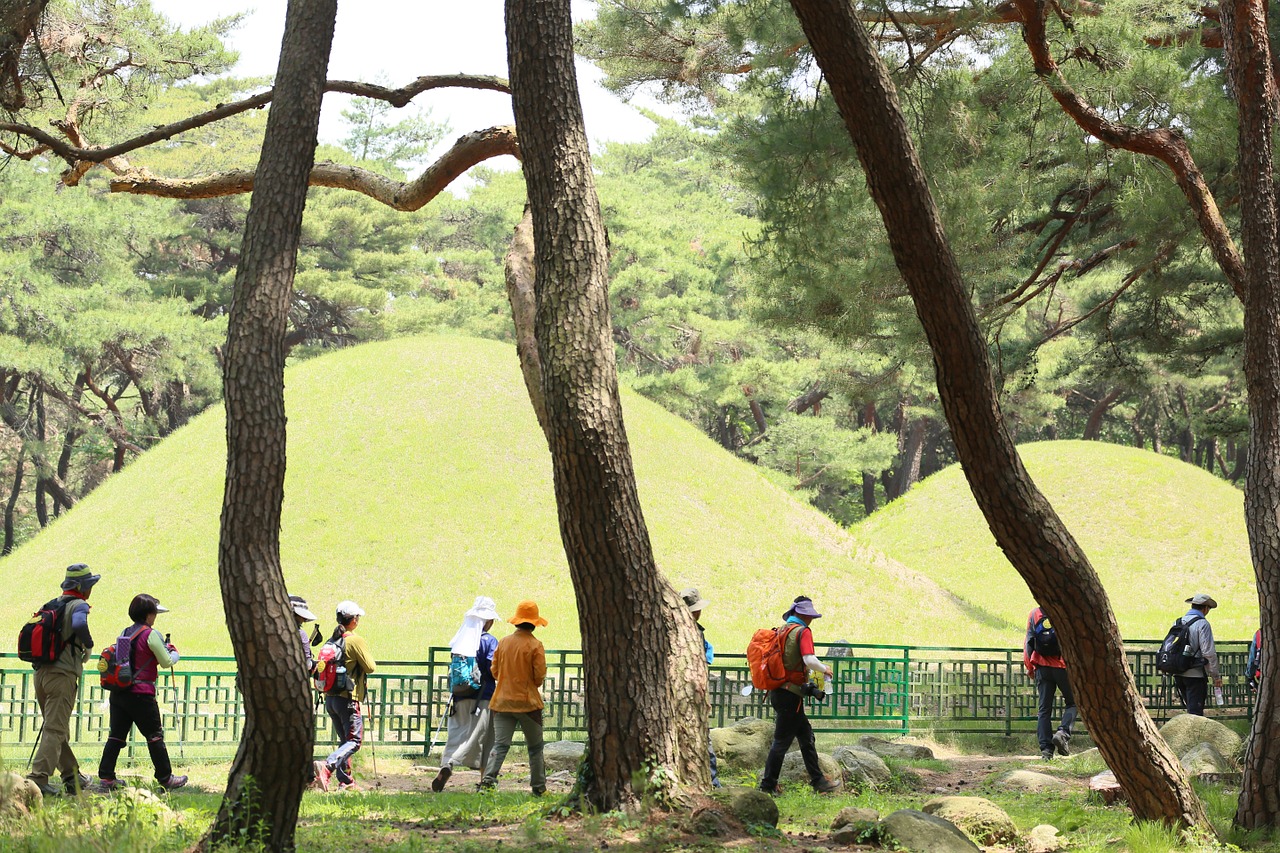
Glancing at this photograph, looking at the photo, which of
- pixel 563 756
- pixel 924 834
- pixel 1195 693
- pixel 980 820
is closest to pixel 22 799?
pixel 924 834

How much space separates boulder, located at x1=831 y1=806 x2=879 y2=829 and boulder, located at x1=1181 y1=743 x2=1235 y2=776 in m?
3.82

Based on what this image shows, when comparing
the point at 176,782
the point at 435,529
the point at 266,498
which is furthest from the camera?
the point at 435,529

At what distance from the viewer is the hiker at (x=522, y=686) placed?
23.2 ft

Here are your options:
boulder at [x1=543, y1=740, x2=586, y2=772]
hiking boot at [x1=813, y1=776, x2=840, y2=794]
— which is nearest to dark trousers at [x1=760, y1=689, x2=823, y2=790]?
hiking boot at [x1=813, y1=776, x2=840, y2=794]

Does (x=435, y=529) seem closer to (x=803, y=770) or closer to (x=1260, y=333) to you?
(x=803, y=770)

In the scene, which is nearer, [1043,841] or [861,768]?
[1043,841]

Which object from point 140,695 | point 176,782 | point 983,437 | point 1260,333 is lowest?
point 176,782

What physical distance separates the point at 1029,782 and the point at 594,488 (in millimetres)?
4699

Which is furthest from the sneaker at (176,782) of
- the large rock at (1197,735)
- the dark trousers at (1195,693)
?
the dark trousers at (1195,693)

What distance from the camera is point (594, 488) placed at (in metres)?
5.48

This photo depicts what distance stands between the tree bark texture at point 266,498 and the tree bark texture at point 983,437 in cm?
253

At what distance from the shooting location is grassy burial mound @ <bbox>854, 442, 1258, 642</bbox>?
80.2 feet

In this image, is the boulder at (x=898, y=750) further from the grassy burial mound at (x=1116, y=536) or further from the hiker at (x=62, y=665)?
the grassy burial mound at (x=1116, y=536)

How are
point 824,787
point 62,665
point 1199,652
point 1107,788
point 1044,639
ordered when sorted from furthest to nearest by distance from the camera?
point 1199,652 < point 1044,639 < point 824,787 < point 1107,788 < point 62,665
